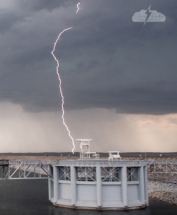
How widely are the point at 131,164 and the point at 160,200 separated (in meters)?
20.0

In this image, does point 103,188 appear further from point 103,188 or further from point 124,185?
point 124,185

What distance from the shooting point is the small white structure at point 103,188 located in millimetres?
65000

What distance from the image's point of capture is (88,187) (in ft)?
218

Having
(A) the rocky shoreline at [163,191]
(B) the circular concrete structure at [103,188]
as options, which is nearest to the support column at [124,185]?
(B) the circular concrete structure at [103,188]

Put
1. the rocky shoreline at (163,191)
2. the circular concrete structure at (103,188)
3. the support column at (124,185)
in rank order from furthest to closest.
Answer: the rocky shoreline at (163,191), the circular concrete structure at (103,188), the support column at (124,185)

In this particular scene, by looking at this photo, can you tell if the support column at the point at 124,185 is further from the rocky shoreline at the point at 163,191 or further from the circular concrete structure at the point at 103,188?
the rocky shoreline at the point at 163,191

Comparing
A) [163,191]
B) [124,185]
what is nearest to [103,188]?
[124,185]

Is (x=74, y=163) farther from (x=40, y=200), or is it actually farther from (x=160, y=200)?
(x=160, y=200)

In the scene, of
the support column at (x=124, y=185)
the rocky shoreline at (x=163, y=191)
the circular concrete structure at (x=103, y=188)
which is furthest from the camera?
the rocky shoreline at (x=163, y=191)

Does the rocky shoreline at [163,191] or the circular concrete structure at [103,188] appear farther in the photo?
the rocky shoreline at [163,191]

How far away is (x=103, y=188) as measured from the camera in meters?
66.1

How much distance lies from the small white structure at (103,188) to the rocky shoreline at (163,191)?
14567 mm

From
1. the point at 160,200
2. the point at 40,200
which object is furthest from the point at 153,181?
the point at 40,200

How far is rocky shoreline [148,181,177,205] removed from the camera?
82.2 meters
